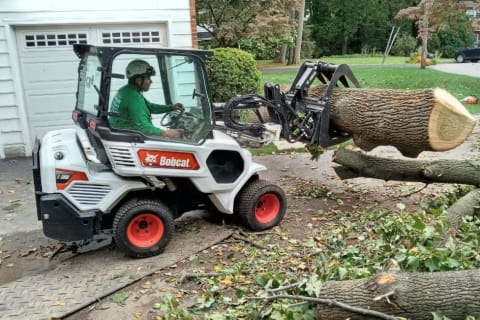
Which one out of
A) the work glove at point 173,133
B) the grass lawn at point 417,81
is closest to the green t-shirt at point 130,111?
the work glove at point 173,133

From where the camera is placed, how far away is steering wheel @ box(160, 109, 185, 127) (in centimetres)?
541

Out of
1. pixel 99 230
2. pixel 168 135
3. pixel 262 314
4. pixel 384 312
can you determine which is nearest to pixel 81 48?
pixel 168 135

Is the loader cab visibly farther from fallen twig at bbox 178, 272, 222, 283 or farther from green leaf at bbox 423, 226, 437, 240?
green leaf at bbox 423, 226, 437, 240

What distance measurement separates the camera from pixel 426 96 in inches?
214

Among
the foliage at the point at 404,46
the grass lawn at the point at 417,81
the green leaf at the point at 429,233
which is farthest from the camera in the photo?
the foliage at the point at 404,46

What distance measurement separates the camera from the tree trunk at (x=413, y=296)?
3234mm

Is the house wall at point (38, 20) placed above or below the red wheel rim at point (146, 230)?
above

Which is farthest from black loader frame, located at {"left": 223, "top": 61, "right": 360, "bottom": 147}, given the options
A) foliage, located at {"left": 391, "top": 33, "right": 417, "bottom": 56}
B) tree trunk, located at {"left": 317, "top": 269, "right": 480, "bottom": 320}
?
foliage, located at {"left": 391, "top": 33, "right": 417, "bottom": 56}

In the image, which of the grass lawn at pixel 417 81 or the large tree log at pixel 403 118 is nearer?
the large tree log at pixel 403 118

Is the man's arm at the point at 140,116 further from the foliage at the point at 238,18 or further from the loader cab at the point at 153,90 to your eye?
the foliage at the point at 238,18

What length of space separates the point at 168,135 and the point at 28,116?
19.8 ft

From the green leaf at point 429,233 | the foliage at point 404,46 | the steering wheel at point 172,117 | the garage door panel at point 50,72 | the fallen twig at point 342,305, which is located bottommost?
the fallen twig at point 342,305

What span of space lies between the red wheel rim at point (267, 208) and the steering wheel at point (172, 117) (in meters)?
1.45

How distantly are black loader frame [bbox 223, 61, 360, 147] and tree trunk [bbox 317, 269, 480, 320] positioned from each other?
3085 mm
